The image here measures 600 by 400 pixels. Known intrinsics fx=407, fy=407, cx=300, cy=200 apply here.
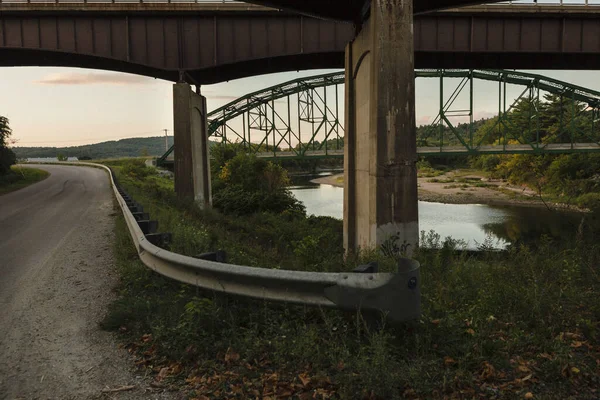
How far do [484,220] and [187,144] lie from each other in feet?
109

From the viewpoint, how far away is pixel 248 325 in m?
4.25

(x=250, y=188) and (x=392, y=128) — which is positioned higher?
(x=392, y=128)

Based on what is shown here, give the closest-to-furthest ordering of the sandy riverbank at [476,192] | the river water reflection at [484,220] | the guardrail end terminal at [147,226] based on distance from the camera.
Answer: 1. the guardrail end terminal at [147,226]
2. the river water reflection at [484,220]
3. the sandy riverbank at [476,192]

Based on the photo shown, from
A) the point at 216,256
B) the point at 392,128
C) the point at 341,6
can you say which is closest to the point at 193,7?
the point at 341,6

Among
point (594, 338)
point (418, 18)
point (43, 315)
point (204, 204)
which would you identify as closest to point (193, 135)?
point (204, 204)

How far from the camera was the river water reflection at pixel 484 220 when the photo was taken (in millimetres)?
34750

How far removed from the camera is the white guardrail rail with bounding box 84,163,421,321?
3.58 m

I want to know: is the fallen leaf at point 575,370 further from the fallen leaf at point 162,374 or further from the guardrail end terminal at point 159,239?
the guardrail end terminal at point 159,239

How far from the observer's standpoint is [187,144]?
23234 millimetres

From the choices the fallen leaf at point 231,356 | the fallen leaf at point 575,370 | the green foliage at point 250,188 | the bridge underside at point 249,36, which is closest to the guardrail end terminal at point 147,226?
the fallen leaf at point 231,356

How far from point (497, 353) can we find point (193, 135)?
73.0ft

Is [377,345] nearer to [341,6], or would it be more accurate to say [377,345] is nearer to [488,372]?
[488,372]

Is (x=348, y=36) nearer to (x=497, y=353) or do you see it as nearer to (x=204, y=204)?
(x=204, y=204)

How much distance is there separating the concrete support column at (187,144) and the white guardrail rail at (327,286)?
1867 cm
